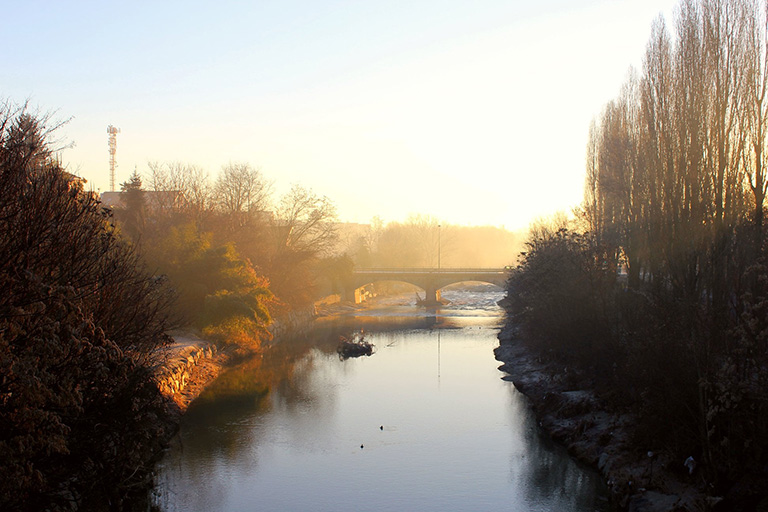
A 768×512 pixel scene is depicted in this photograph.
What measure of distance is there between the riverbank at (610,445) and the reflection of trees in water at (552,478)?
334 mm

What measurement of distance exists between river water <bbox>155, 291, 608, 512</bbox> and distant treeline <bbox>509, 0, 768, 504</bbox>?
9.26ft

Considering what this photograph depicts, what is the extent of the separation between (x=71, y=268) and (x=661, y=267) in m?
15.2

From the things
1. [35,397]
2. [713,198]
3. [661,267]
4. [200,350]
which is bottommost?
[200,350]

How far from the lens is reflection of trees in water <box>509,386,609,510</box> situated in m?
14.9

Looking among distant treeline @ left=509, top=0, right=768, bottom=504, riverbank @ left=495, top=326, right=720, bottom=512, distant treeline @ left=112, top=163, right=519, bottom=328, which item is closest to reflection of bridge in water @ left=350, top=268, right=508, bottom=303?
distant treeline @ left=112, top=163, right=519, bottom=328

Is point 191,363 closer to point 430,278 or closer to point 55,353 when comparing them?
point 55,353

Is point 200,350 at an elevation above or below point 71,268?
below

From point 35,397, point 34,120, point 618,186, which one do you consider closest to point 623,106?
point 618,186

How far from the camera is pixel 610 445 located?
55.2 feet

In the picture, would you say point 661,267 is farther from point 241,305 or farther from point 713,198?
point 241,305

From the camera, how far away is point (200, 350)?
28.5 m

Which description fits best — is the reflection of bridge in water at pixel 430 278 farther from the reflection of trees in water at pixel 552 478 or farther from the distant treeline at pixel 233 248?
the reflection of trees in water at pixel 552 478

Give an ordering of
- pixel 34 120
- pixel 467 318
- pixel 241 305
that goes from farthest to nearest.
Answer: pixel 467 318, pixel 241 305, pixel 34 120


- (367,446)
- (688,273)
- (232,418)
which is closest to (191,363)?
(232,418)
